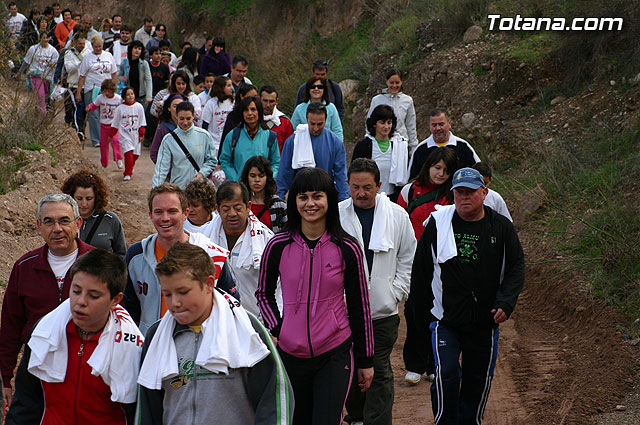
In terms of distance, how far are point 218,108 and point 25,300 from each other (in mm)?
7677

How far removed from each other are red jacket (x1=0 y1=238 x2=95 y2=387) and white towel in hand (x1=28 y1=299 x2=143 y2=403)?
3.08 ft

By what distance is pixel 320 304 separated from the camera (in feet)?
16.4

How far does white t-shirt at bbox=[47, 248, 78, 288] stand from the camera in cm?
495

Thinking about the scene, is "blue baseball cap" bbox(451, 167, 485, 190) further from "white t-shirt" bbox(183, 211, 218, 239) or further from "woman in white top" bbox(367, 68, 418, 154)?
"woman in white top" bbox(367, 68, 418, 154)

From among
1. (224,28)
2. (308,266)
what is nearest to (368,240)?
(308,266)

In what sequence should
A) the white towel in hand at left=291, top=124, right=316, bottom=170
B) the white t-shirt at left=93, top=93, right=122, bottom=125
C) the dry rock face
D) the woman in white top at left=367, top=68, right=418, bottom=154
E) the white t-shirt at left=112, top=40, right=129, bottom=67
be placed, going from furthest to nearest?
the white t-shirt at left=112, top=40, right=129, bottom=67, the dry rock face, the white t-shirt at left=93, top=93, right=122, bottom=125, the woman in white top at left=367, top=68, right=418, bottom=154, the white towel in hand at left=291, top=124, right=316, bottom=170

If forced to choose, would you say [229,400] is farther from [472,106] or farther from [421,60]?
[421,60]

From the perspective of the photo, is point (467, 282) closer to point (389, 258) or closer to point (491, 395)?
point (389, 258)

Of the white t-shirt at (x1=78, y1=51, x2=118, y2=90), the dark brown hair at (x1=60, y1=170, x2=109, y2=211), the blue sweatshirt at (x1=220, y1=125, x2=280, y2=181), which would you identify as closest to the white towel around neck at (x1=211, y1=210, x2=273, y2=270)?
the dark brown hair at (x1=60, y1=170, x2=109, y2=211)

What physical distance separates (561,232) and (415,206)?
11.5 ft

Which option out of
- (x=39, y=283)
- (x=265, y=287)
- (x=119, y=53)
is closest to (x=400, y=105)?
(x=265, y=287)

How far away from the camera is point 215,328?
3.83 meters

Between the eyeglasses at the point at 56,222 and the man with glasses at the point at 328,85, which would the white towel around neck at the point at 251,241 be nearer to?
the eyeglasses at the point at 56,222

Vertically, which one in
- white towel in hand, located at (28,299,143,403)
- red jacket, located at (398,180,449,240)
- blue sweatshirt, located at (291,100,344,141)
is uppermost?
blue sweatshirt, located at (291,100,344,141)
